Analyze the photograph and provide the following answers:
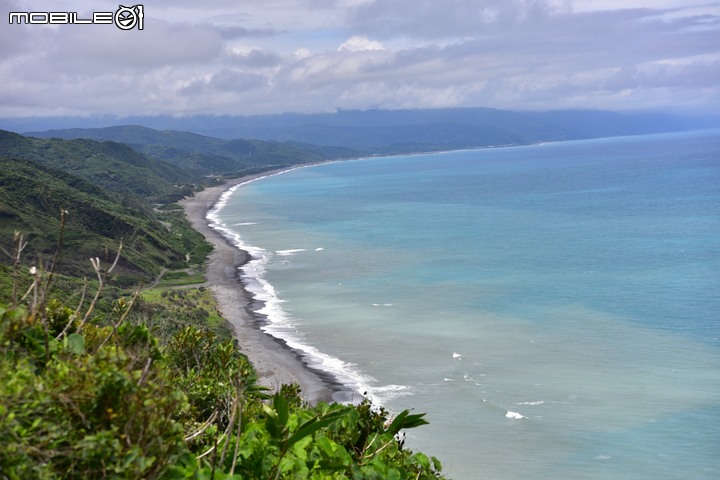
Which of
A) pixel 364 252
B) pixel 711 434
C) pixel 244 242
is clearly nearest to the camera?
pixel 711 434

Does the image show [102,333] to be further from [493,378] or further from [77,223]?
[77,223]

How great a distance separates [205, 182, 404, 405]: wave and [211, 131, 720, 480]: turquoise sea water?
21 centimetres

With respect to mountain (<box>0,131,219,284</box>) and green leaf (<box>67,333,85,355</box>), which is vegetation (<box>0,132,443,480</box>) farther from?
mountain (<box>0,131,219,284</box>)

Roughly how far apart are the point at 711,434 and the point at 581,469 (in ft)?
24.3

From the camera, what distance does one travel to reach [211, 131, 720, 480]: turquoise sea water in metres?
34.5

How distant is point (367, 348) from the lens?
48656 mm

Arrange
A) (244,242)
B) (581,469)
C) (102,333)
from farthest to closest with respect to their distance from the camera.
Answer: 1. (244,242)
2. (581,469)
3. (102,333)

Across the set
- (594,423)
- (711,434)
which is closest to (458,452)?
(594,423)

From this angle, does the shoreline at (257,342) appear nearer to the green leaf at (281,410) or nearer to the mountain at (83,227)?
the mountain at (83,227)

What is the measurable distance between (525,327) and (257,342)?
19.0 metres

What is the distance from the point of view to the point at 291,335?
53.0 metres

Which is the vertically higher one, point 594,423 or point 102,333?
point 102,333

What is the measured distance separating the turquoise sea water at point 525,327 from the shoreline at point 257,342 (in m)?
1.28

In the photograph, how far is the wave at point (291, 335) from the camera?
40.9 m
